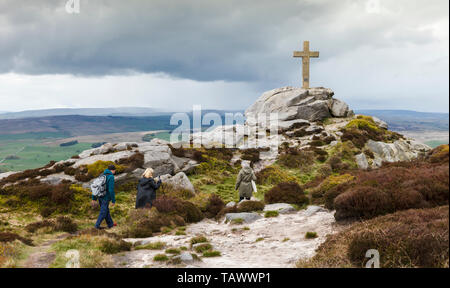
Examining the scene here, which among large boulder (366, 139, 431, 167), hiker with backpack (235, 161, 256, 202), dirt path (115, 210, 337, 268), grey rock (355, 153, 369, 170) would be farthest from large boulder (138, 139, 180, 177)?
large boulder (366, 139, 431, 167)

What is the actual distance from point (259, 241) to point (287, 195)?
7267mm

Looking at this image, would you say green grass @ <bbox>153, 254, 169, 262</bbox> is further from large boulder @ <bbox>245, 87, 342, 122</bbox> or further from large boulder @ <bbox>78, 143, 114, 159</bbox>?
large boulder @ <bbox>245, 87, 342, 122</bbox>

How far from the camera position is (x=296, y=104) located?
45406mm

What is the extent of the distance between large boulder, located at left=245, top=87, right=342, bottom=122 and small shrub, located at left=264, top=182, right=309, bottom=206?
26535 millimetres

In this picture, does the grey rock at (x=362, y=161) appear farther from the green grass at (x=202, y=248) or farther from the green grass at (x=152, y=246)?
the green grass at (x=152, y=246)

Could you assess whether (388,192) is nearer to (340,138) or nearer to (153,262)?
(153,262)

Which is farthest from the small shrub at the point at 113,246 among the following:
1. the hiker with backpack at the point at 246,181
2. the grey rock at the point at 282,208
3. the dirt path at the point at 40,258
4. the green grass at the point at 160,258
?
the hiker with backpack at the point at 246,181

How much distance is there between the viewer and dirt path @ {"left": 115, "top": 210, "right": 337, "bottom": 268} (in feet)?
27.7

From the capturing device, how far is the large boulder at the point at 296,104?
44281 millimetres

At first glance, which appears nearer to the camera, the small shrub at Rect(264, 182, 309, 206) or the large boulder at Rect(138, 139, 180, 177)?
the small shrub at Rect(264, 182, 309, 206)

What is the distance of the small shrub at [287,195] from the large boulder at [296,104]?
26.5 m

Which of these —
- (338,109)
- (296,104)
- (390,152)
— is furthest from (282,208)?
(338,109)
